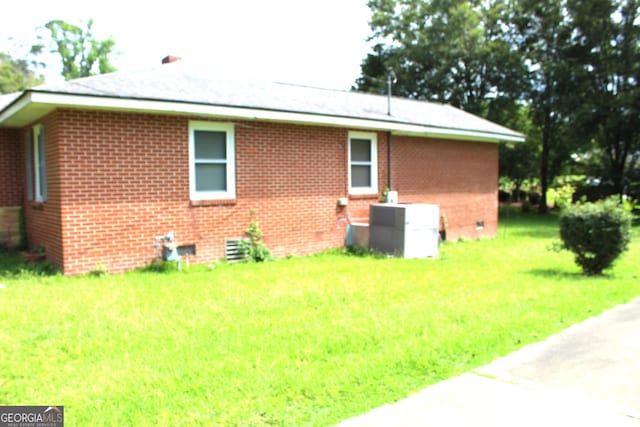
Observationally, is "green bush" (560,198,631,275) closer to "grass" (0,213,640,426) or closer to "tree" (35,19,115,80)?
"grass" (0,213,640,426)

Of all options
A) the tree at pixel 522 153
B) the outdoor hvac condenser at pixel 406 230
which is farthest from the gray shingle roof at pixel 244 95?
the tree at pixel 522 153

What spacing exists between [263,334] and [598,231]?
5.90 m

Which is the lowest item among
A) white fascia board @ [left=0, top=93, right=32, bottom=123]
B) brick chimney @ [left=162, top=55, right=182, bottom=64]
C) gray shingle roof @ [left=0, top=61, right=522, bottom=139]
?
white fascia board @ [left=0, top=93, right=32, bottom=123]

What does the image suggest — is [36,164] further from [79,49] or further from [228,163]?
[79,49]

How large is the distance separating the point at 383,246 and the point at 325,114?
10.3ft

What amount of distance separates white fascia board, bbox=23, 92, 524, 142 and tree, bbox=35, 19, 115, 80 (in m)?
48.0

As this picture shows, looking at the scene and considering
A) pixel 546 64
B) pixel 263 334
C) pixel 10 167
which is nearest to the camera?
pixel 263 334

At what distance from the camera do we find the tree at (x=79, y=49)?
51.8m

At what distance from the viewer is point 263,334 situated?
5.03 metres

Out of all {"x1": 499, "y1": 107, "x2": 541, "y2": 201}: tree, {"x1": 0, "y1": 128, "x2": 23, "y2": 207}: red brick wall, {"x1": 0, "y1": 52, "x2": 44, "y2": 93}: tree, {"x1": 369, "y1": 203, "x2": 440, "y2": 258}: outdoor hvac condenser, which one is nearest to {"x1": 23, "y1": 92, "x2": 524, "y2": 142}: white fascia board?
{"x1": 369, "y1": 203, "x2": 440, "y2": 258}: outdoor hvac condenser

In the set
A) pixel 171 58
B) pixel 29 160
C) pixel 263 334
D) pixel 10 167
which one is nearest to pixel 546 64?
pixel 171 58

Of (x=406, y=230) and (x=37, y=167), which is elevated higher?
(x=37, y=167)

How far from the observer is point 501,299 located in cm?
646

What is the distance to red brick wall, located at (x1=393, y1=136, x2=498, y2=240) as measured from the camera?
43.0 ft
